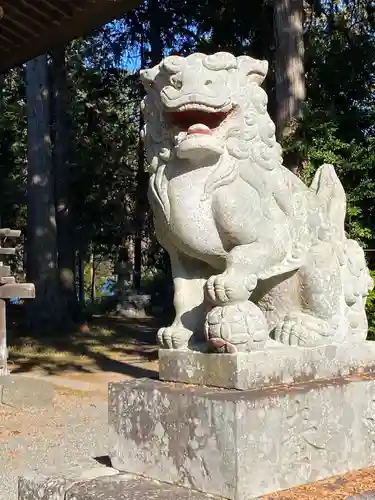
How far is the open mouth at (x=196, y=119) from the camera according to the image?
292cm

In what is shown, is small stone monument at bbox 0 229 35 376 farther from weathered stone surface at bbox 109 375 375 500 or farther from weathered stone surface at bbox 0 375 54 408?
weathered stone surface at bbox 109 375 375 500

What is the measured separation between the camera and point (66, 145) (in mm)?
15992

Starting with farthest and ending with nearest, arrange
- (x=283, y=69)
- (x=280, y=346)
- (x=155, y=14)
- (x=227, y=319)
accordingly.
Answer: (x=155, y=14) < (x=283, y=69) < (x=280, y=346) < (x=227, y=319)

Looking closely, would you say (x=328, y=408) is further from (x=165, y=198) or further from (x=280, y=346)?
(x=165, y=198)

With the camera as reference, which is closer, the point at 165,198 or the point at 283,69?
the point at 165,198

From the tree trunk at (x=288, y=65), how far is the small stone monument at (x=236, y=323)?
18.3 feet

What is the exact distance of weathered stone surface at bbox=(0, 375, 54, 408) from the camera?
27.0 ft

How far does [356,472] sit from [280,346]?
2.02ft

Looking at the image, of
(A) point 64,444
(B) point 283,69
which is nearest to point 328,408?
(A) point 64,444

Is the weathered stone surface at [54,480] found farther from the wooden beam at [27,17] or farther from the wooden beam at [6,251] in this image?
the wooden beam at [6,251]

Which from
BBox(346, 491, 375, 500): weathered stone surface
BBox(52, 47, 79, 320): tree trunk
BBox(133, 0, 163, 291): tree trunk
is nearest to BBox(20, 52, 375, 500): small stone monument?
BBox(346, 491, 375, 500): weathered stone surface

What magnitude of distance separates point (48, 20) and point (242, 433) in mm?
5805

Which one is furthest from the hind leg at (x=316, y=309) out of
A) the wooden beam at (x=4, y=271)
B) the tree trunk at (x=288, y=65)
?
the wooden beam at (x=4, y=271)

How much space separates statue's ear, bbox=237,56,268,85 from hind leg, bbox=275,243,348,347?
764 millimetres
